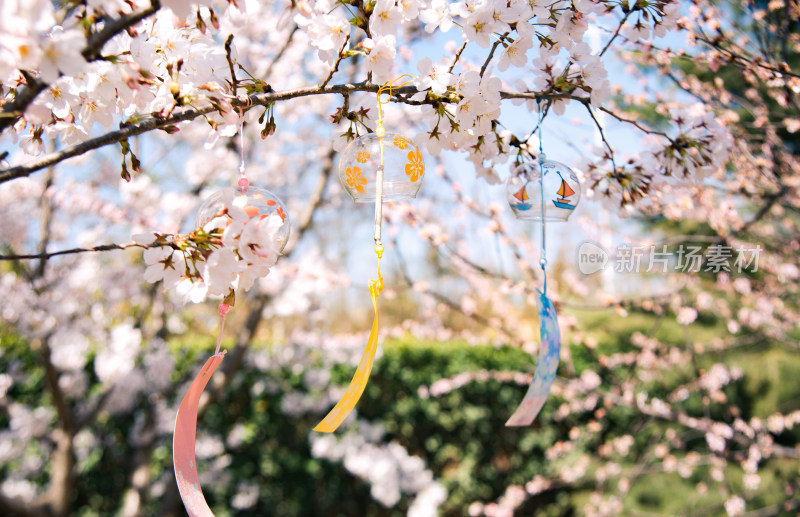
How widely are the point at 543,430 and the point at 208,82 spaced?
4.44 m

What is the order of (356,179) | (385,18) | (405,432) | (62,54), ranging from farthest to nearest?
(405,432) → (356,179) → (385,18) → (62,54)

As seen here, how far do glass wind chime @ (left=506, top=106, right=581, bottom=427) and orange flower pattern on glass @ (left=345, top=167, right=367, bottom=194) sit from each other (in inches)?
15.7

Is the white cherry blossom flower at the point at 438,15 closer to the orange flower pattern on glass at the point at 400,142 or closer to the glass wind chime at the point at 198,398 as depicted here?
the orange flower pattern on glass at the point at 400,142

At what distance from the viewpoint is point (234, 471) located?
4.61 meters

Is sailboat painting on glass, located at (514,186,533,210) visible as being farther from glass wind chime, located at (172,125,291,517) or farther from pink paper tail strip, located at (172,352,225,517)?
pink paper tail strip, located at (172,352,225,517)

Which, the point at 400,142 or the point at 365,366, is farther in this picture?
the point at 400,142

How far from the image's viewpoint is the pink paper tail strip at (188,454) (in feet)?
3.08

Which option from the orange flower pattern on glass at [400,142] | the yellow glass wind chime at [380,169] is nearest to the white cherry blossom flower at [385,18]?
the yellow glass wind chime at [380,169]

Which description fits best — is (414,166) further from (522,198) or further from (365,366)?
(365,366)

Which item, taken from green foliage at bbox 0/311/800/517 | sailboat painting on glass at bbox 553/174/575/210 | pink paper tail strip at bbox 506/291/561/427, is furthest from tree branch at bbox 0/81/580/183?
green foliage at bbox 0/311/800/517

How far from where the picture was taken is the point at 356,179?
120 centimetres

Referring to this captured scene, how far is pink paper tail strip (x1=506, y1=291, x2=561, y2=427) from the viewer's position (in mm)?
1264

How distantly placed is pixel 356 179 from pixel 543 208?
480 mm

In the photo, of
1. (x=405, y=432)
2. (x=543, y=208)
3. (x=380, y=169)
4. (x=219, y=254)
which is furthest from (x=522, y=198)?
(x=405, y=432)
